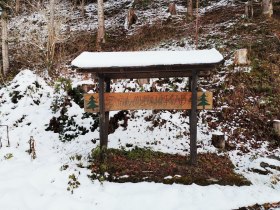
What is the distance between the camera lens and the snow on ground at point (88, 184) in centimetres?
625

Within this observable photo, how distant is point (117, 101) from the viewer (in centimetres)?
784

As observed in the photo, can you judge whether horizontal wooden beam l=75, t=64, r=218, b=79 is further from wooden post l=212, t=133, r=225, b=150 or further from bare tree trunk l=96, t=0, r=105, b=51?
bare tree trunk l=96, t=0, r=105, b=51

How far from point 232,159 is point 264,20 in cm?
1203

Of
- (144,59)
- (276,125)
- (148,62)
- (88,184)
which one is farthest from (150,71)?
(276,125)

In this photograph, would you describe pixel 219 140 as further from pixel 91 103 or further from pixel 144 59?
pixel 91 103

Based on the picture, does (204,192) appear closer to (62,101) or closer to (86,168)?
(86,168)

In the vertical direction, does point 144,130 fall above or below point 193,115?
below

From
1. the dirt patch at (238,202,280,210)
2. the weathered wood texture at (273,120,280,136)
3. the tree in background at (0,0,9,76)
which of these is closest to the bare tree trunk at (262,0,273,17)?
the weathered wood texture at (273,120,280,136)

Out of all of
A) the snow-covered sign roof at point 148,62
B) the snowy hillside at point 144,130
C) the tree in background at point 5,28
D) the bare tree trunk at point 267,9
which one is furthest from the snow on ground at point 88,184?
the bare tree trunk at point 267,9

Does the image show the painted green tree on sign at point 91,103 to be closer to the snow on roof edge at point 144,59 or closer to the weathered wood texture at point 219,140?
the snow on roof edge at point 144,59

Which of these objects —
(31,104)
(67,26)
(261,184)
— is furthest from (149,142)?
(67,26)

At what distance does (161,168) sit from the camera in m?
7.60

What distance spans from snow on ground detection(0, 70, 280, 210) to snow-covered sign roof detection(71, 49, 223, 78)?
9.47ft

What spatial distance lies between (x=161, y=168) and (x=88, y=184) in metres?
2.08
